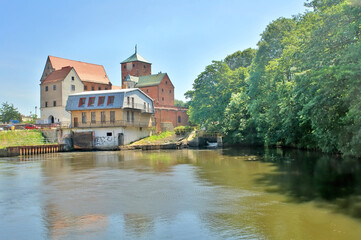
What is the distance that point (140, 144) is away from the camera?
4744cm

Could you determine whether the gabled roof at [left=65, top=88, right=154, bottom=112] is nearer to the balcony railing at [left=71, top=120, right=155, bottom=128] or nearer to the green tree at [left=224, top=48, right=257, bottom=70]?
the balcony railing at [left=71, top=120, right=155, bottom=128]

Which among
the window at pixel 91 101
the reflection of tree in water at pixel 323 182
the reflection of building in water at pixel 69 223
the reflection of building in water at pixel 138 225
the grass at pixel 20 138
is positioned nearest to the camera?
the reflection of building in water at pixel 138 225

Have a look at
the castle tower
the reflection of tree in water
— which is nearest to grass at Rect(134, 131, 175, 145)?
the reflection of tree in water

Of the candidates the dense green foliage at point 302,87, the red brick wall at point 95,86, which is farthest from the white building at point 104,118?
the red brick wall at point 95,86

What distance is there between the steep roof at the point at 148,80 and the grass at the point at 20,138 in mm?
30107

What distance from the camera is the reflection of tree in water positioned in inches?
502

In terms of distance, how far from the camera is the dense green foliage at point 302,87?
15742 mm

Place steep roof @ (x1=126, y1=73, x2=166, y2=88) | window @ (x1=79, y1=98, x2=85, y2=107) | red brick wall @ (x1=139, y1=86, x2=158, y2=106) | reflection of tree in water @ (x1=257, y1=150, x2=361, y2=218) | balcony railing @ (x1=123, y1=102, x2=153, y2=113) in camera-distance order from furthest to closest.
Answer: steep roof @ (x1=126, y1=73, x2=166, y2=88) → red brick wall @ (x1=139, y1=86, x2=158, y2=106) → window @ (x1=79, y1=98, x2=85, y2=107) → balcony railing @ (x1=123, y1=102, x2=153, y2=113) → reflection of tree in water @ (x1=257, y1=150, x2=361, y2=218)

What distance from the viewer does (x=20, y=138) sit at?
43.4 meters

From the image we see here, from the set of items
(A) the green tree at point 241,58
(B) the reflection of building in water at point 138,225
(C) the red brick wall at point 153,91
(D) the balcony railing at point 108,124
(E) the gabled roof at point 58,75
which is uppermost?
(A) the green tree at point 241,58

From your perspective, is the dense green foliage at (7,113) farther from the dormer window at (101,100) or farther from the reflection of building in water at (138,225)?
the reflection of building in water at (138,225)

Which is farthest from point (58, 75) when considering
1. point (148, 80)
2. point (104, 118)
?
point (148, 80)

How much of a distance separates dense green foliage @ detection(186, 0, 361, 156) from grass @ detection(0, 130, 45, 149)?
24.4m

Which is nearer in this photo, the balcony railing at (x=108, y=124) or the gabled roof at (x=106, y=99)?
the balcony railing at (x=108, y=124)
